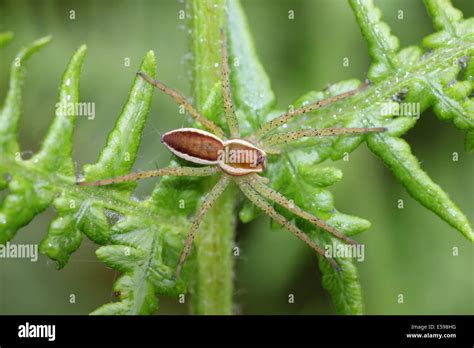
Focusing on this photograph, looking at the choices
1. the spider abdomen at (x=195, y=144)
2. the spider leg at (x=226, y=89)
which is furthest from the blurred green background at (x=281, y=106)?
the spider leg at (x=226, y=89)

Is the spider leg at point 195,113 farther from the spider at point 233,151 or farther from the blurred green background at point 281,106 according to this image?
the blurred green background at point 281,106

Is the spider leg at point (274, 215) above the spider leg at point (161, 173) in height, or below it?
below

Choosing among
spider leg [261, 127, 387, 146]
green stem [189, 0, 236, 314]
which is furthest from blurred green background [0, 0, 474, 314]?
spider leg [261, 127, 387, 146]

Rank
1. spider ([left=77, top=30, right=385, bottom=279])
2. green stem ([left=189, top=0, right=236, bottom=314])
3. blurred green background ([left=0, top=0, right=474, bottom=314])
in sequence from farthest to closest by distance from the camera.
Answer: blurred green background ([left=0, top=0, right=474, bottom=314]), green stem ([left=189, top=0, right=236, bottom=314]), spider ([left=77, top=30, right=385, bottom=279])

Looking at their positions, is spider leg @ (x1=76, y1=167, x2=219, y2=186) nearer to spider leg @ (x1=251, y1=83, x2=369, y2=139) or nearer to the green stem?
the green stem
